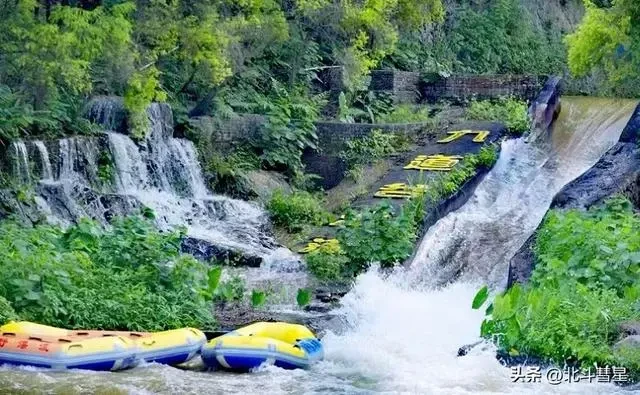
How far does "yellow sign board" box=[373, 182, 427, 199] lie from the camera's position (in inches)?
621

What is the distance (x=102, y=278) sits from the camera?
10.2m

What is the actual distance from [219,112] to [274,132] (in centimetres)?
118

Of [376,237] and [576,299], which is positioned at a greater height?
[576,299]

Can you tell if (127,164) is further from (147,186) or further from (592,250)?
(592,250)

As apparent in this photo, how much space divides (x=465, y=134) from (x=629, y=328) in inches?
439

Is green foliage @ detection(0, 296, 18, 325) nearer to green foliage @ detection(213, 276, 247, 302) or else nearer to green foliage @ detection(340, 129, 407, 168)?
green foliage @ detection(213, 276, 247, 302)

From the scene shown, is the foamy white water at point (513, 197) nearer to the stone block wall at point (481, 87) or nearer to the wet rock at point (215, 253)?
the stone block wall at point (481, 87)

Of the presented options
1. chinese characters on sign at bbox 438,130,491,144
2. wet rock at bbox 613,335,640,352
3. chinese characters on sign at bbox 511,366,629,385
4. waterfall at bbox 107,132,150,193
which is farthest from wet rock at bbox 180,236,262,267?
chinese characters on sign at bbox 438,130,491,144

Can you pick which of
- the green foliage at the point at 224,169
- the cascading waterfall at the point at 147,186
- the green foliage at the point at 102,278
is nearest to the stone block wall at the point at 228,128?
the green foliage at the point at 224,169

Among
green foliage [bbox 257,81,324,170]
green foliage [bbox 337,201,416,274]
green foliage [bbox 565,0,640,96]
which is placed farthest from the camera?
green foliage [bbox 257,81,324,170]

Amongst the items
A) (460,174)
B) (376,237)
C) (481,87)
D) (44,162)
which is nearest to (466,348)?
(376,237)

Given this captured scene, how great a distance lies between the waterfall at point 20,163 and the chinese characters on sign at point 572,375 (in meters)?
8.63

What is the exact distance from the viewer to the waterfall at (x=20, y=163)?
14.2 metres

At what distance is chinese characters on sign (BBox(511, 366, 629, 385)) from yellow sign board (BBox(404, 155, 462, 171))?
28.8 ft
